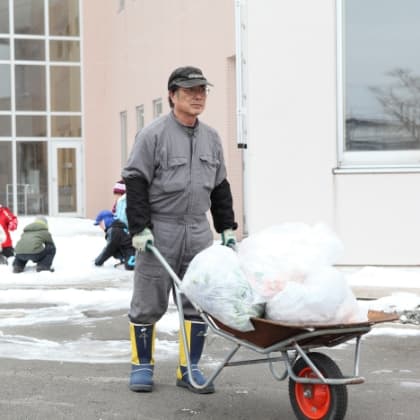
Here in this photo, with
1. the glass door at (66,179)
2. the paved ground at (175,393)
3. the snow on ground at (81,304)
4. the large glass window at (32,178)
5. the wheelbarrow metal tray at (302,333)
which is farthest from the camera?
the glass door at (66,179)

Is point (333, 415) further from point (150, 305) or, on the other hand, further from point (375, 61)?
point (375, 61)

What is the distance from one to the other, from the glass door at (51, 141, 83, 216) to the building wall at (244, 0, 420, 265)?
16999 mm

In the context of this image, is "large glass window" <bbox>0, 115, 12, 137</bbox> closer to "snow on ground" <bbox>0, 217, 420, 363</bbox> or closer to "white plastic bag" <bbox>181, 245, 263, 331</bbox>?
"snow on ground" <bbox>0, 217, 420, 363</bbox>

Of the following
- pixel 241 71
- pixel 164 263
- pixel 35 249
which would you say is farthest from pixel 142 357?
pixel 35 249

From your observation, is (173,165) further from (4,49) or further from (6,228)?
(4,49)

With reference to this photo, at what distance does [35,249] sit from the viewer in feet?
44.1

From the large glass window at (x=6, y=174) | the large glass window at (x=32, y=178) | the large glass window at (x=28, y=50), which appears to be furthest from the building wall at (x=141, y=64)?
the large glass window at (x=6, y=174)

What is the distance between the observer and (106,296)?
1062 centimetres

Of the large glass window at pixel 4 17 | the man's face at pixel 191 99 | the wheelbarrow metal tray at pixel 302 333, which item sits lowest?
the wheelbarrow metal tray at pixel 302 333

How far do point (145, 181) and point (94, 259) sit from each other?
9303 mm

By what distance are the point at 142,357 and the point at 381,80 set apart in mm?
7309

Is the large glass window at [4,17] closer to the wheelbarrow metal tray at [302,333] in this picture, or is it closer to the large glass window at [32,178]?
the large glass window at [32,178]

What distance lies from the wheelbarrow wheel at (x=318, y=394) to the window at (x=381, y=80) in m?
7.44

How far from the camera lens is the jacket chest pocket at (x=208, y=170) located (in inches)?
236
